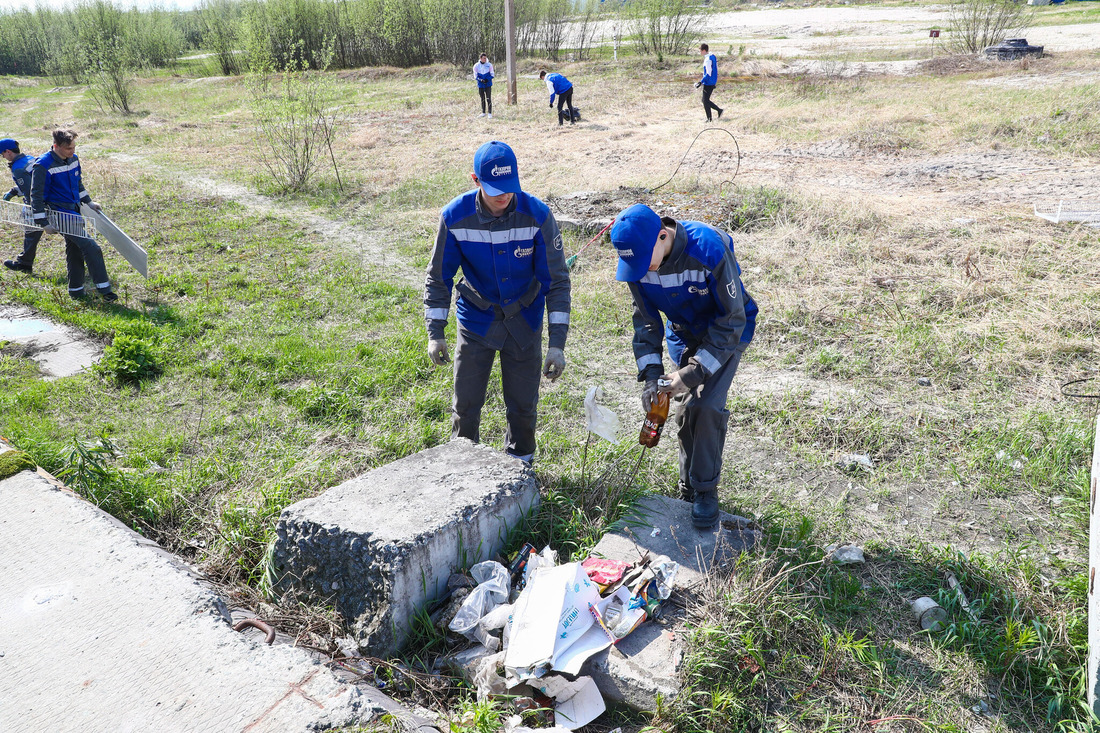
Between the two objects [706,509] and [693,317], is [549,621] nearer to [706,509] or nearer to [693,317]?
[706,509]

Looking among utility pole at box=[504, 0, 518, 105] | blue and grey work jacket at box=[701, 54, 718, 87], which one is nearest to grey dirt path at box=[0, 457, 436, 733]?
blue and grey work jacket at box=[701, 54, 718, 87]

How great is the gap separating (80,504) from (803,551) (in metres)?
3.44

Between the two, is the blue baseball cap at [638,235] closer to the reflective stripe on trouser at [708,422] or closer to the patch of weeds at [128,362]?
the reflective stripe on trouser at [708,422]

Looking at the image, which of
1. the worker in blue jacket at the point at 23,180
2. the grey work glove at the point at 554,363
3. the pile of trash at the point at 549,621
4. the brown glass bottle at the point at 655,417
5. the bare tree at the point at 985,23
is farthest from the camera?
the bare tree at the point at 985,23

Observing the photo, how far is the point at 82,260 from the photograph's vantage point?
6.90 metres

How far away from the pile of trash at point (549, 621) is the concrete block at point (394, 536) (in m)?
0.16

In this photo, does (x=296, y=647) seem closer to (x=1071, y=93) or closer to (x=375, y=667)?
(x=375, y=667)

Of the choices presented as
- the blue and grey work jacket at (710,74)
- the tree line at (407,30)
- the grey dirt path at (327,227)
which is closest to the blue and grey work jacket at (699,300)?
the grey dirt path at (327,227)

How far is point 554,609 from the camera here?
8.48 feet

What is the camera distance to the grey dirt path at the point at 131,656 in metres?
2.26

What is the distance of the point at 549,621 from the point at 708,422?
1179mm

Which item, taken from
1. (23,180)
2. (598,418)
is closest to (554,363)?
(598,418)

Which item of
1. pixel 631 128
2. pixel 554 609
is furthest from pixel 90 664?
pixel 631 128

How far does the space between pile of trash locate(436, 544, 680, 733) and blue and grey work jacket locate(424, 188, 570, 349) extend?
3.97ft
